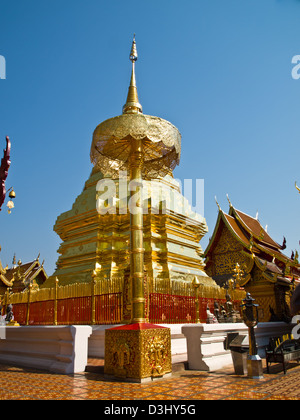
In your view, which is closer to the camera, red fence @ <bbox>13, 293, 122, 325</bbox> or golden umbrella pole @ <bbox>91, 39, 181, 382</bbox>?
golden umbrella pole @ <bbox>91, 39, 181, 382</bbox>

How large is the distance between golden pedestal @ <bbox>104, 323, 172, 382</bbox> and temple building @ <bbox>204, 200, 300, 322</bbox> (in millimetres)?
7379

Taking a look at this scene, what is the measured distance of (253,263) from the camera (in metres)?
12.7

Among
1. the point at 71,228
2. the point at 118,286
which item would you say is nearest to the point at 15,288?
the point at 71,228

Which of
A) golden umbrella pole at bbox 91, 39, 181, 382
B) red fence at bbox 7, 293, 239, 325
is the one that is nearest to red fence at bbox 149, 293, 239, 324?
red fence at bbox 7, 293, 239, 325

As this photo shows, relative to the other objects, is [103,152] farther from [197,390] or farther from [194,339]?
[197,390]

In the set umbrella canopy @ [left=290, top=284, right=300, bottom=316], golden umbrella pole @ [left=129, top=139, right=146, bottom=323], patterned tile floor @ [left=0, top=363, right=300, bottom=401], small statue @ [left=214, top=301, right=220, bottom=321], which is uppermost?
golden umbrella pole @ [left=129, top=139, right=146, bottom=323]

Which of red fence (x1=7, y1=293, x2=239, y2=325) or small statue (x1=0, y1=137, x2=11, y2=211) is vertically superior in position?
small statue (x1=0, y1=137, x2=11, y2=211)

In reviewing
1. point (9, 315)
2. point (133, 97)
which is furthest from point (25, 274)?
point (133, 97)

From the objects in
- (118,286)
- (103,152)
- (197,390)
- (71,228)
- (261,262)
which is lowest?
(197,390)

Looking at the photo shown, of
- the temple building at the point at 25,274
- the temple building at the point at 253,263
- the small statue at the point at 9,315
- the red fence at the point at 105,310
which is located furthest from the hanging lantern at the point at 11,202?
the temple building at the point at 25,274

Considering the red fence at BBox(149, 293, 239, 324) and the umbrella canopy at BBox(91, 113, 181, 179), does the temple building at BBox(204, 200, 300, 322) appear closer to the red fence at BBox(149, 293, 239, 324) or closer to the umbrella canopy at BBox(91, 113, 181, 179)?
the red fence at BBox(149, 293, 239, 324)

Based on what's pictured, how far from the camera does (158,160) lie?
22.4ft

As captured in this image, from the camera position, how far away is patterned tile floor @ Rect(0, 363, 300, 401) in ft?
12.5

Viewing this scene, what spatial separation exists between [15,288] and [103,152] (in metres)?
15.7
